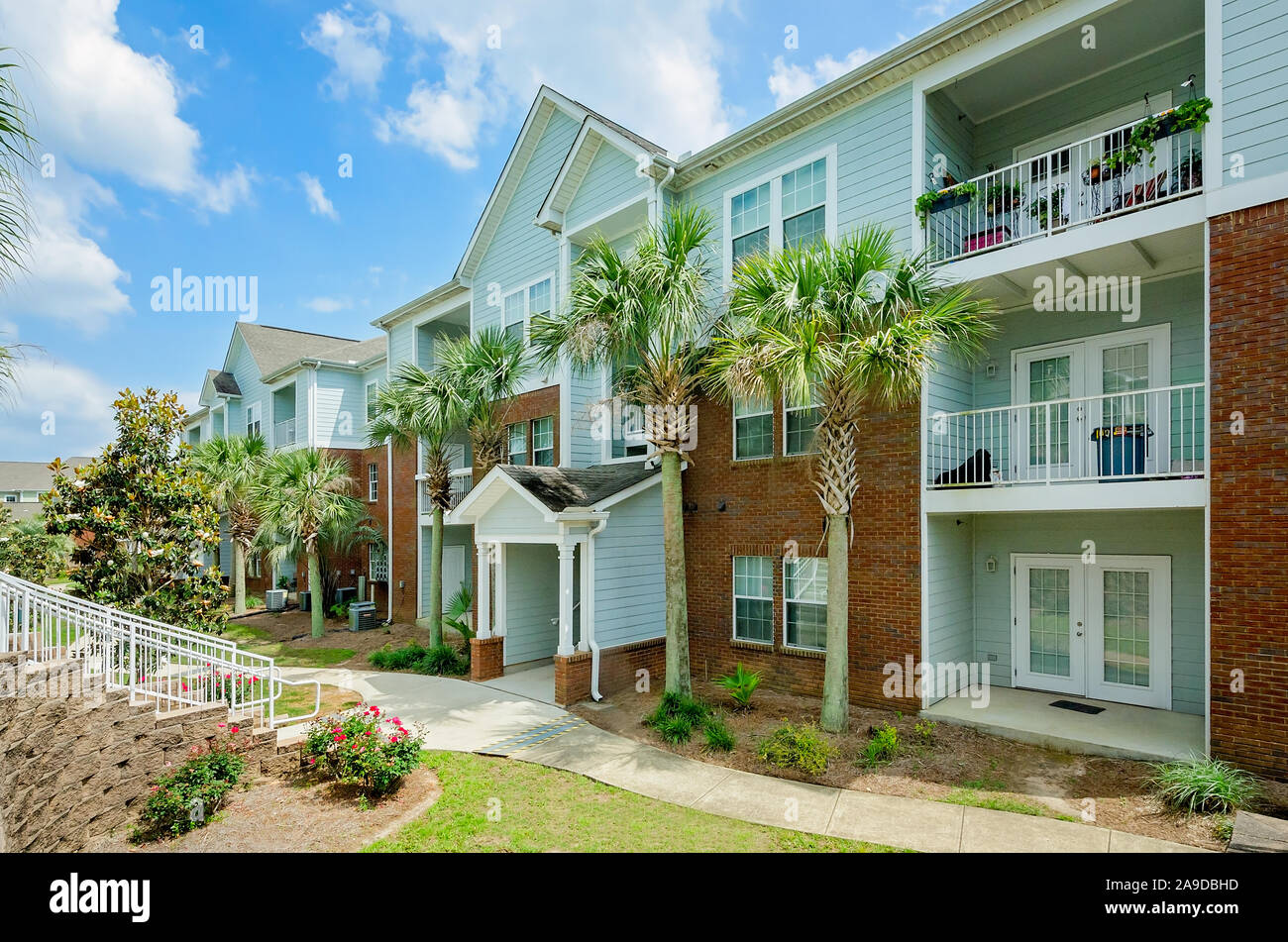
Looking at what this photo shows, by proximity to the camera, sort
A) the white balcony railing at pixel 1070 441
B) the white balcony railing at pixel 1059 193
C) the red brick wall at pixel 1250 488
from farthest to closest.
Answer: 1. the white balcony railing at pixel 1070 441
2. the white balcony railing at pixel 1059 193
3. the red brick wall at pixel 1250 488

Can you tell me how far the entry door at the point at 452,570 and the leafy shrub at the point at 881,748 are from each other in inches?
599

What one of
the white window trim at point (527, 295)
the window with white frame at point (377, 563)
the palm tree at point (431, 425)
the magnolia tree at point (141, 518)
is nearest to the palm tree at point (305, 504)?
the window with white frame at point (377, 563)

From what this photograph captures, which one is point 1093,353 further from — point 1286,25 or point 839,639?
point 839,639

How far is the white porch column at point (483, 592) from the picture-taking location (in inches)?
535

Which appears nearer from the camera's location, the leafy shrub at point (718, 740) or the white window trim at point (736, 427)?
the leafy shrub at point (718, 740)

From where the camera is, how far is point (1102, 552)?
10.1m

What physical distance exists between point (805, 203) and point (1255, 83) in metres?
5.85

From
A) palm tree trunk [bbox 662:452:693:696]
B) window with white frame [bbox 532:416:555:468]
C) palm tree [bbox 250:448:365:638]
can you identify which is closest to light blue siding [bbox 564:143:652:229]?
window with white frame [bbox 532:416:555:468]

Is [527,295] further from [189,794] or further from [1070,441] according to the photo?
[189,794]

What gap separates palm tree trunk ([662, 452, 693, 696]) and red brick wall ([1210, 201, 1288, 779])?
6672 mm

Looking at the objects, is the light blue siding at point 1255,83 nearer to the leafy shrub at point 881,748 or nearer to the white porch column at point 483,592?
the leafy shrub at point 881,748

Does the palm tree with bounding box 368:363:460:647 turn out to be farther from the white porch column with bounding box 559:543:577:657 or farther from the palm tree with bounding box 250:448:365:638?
the palm tree with bounding box 250:448:365:638

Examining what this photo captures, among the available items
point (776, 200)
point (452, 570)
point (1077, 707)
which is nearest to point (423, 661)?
point (452, 570)
